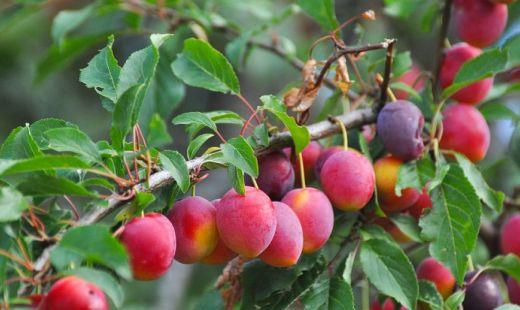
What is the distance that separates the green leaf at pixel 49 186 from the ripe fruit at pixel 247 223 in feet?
0.58

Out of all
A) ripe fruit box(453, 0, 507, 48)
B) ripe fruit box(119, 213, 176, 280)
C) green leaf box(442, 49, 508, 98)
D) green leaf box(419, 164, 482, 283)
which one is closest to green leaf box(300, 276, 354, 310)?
green leaf box(419, 164, 482, 283)

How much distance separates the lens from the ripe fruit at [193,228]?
0.90 meters

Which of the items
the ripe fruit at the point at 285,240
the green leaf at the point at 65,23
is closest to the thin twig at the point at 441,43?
the ripe fruit at the point at 285,240

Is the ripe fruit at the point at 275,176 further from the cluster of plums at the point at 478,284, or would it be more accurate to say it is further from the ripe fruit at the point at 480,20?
the ripe fruit at the point at 480,20

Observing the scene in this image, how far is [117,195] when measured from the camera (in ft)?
2.73

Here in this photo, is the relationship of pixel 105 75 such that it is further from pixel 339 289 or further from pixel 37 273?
pixel 339 289

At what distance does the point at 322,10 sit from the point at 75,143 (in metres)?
0.61

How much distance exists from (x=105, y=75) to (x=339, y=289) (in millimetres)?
427

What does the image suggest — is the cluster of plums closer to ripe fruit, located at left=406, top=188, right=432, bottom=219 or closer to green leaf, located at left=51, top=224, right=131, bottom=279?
ripe fruit, located at left=406, top=188, right=432, bottom=219

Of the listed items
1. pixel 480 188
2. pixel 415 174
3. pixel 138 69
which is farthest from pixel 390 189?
pixel 138 69

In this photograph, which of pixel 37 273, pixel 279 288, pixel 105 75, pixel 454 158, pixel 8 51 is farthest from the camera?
pixel 8 51

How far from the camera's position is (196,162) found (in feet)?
3.03

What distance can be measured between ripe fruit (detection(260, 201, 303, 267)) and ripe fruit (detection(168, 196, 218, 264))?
0.25 ft

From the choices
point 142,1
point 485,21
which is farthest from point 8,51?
point 485,21
